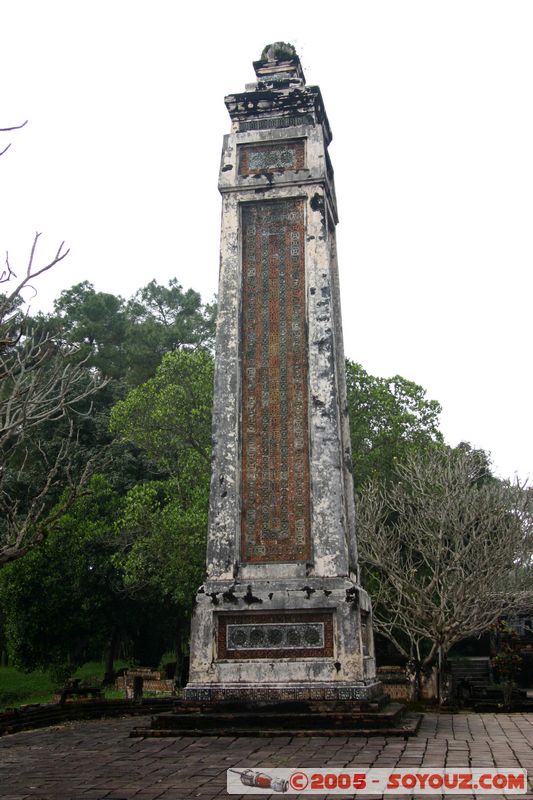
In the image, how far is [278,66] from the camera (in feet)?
39.0

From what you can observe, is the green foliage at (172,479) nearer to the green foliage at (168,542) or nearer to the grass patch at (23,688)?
the green foliage at (168,542)

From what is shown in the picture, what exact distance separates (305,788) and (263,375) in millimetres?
5812

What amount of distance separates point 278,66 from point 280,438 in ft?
20.7

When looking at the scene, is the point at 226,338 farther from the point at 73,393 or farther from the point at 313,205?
the point at 73,393

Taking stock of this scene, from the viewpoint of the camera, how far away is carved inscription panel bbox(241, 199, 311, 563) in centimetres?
946

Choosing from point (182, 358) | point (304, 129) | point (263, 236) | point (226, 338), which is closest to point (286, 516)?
point (226, 338)

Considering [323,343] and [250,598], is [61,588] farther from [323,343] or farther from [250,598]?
[323,343]

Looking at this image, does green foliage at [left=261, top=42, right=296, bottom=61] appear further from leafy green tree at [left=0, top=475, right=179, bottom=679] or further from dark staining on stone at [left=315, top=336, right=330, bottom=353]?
leafy green tree at [left=0, top=475, right=179, bottom=679]

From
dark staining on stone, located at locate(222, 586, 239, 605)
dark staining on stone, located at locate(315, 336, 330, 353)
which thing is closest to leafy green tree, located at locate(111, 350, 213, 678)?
dark staining on stone, located at locate(222, 586, 239, 605)

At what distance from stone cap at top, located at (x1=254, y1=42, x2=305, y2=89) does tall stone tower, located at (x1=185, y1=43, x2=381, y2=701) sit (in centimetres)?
4

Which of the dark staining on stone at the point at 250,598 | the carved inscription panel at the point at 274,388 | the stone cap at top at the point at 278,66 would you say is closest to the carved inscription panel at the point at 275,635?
the dark staining on stone at the point at 250,598

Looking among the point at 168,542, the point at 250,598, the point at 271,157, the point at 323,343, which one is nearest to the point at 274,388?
the point at 323,343

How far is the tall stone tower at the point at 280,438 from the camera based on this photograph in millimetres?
8695

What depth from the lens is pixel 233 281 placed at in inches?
411
